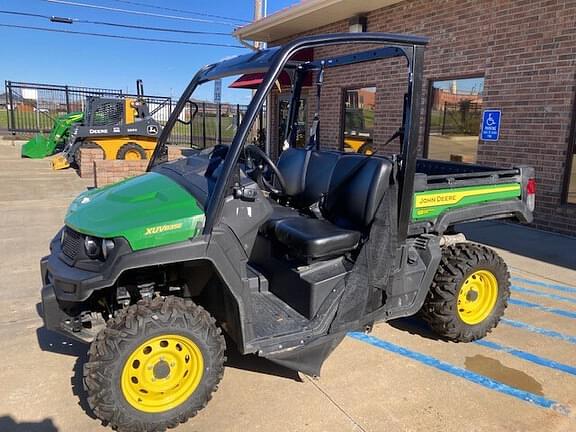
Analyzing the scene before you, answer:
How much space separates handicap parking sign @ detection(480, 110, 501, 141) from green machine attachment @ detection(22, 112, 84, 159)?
12.8 metres

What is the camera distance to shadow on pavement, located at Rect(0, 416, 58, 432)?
250 cm

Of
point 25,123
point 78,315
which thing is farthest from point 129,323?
point 25,123

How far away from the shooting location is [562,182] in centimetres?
673

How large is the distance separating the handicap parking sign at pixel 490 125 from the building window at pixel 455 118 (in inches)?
6.7

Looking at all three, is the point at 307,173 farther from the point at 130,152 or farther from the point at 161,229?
the point at 130,152

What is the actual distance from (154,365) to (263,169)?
1.49 metres

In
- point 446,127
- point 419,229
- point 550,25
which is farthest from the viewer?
point 446,127

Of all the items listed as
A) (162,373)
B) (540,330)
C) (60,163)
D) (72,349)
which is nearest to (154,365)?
(162,373)

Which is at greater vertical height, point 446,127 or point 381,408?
point 446,127

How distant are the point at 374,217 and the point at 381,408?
118 centimetres

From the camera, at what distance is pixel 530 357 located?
3416 mm

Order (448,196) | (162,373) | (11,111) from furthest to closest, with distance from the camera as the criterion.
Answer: (11,111), (448,196), (162,373)

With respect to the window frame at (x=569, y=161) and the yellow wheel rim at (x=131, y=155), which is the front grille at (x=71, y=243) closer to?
the window frame at (x=569, y=161)

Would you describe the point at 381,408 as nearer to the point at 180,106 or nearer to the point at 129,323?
the point at 129,323
